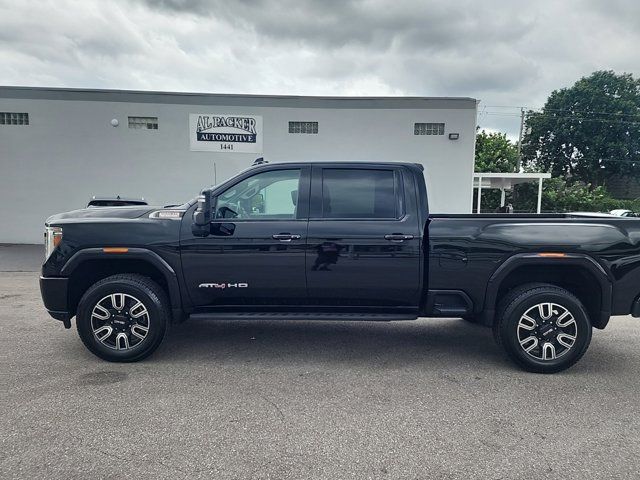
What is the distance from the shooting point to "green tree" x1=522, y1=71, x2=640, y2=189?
140ft

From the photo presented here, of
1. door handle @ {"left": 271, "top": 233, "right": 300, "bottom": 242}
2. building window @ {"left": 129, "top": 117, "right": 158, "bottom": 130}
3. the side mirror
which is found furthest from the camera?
building window @ {"left": 129, "top": 117, "right": 158, "bottom": 130}

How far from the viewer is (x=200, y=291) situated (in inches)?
171

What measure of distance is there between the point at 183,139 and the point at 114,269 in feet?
34.0

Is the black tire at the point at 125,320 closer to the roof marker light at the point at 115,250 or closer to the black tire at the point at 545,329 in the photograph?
the roof marker light at the point at 115,250

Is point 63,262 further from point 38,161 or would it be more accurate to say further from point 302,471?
point 38,161

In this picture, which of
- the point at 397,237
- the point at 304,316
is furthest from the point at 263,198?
the point at 397,237

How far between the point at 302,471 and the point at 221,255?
2211 mm

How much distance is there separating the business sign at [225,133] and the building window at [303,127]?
1048mm

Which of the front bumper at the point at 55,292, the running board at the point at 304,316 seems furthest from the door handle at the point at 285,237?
the front bumper at the point at 55,292

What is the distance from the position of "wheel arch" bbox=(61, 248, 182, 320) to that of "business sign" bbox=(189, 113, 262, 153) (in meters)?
10.1

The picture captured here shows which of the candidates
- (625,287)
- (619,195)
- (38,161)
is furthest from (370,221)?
(619,195)

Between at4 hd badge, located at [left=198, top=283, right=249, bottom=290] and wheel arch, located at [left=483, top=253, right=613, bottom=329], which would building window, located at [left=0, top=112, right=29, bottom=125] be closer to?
at4 hd badge, located at [left=198, top=283, right=249, bottom=290]

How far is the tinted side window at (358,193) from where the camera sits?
14.4ft

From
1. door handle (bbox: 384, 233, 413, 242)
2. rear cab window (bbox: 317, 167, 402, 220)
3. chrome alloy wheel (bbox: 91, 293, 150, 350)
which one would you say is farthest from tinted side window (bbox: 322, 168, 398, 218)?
chrome alloy wheel (bbox: 91, 293, 150, 350)
